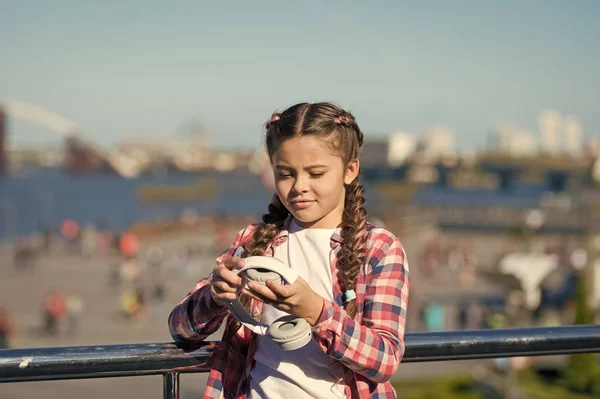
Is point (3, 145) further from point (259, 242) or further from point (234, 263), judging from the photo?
point (234, 263)

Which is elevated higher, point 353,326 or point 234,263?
point 234,263

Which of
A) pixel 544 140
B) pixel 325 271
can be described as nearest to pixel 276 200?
pixel 325 271

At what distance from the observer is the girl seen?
154cm

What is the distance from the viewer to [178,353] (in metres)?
1.74

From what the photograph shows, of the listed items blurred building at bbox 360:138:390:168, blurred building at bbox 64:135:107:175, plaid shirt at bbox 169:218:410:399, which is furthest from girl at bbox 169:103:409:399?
blurred building at bbox 64:135:107:175

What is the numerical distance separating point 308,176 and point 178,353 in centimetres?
43

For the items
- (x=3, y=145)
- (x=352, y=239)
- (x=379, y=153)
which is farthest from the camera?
(x=3, y=145)

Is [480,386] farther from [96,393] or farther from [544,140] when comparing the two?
[544,140]

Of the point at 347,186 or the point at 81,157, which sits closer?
the point at 347,186

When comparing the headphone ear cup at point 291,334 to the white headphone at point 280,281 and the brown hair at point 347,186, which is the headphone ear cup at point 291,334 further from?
the brown hair at point 347,186

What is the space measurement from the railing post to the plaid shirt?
3.4 inches

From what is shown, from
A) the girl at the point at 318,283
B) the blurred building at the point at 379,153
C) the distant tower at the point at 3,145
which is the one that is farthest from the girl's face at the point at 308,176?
the distant tower at the point at 3,145

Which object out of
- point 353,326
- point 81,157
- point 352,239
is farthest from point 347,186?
point 81,157

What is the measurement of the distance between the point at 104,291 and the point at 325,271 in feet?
108
